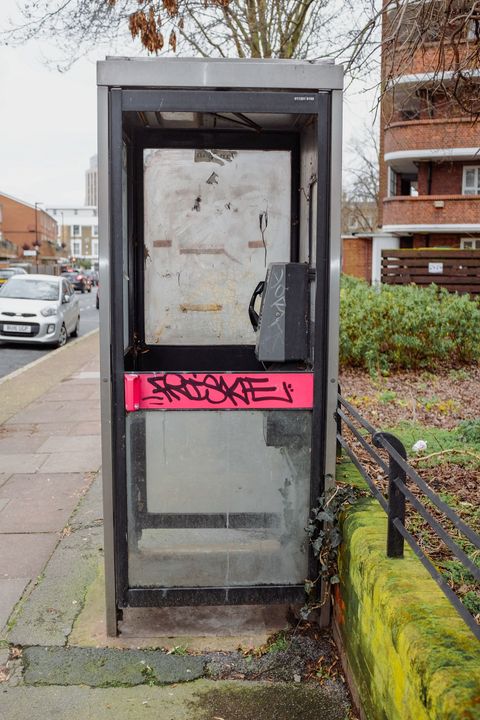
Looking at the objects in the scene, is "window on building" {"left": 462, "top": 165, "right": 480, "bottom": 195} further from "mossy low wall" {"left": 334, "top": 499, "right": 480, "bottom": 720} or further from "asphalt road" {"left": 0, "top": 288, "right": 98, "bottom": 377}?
"mossy low wall" {"left": 334, "top": 499, "right": 480, "bottom": 720}

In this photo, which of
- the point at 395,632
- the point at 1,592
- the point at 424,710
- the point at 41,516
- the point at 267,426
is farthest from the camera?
the point at 41,516

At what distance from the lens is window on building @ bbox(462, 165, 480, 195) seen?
106ft

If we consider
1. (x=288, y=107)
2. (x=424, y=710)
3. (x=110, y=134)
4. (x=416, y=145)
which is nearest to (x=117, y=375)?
(x=110, y=134)

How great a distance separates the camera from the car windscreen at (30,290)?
19000 mm

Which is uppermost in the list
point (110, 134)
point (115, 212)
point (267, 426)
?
point (110, 134)

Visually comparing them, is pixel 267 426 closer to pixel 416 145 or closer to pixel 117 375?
pixel 117 375

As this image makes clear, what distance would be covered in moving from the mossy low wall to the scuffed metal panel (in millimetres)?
2122

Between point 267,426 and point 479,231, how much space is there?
28824mm

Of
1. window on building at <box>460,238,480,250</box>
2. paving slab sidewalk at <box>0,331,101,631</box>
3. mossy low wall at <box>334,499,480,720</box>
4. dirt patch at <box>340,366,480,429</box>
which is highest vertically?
window on building at <box>460,238,480,250</box>

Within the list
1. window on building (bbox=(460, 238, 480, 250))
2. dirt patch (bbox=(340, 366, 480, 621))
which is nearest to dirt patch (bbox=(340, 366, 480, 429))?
dirt patch (bbox=(340, 366, 480, 621))

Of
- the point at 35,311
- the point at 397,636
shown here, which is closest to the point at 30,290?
the point at 35,311

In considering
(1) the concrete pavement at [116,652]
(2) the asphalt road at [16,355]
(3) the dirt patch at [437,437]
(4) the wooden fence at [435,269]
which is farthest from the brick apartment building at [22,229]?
(1) the concrete pavement at [116,652]

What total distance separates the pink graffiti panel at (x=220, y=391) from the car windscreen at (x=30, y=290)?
15.8 meters

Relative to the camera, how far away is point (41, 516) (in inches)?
234
